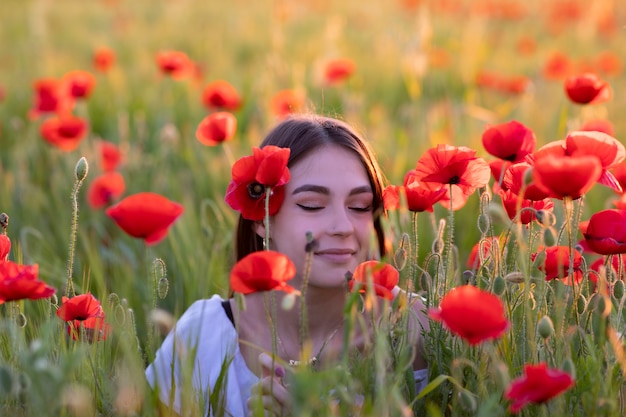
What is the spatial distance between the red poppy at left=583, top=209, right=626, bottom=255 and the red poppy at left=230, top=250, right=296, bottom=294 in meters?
0.50

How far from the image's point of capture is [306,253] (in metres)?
1.61

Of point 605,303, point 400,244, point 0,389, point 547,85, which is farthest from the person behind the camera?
point 547,85

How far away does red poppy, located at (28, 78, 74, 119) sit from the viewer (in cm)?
301

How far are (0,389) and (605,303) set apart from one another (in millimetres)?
774

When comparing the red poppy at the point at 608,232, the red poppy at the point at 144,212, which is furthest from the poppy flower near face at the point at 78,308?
the red poppy at the point at 608,232

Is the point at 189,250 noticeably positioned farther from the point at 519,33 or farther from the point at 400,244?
the point at 519,33

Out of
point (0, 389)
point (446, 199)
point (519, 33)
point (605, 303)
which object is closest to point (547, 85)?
point (519, 33)

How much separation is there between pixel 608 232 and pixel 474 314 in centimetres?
45

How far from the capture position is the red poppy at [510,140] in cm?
152

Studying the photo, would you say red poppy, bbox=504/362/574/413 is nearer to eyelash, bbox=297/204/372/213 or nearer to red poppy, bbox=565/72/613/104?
eyelash, bbox=297/204/372/213

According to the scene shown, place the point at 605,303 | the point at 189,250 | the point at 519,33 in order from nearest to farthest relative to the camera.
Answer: the point at 605,303
the point at 189,250
the point at 519,33

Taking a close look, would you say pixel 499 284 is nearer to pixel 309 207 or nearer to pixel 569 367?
pixel 569 367

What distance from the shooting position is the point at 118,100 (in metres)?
3.96

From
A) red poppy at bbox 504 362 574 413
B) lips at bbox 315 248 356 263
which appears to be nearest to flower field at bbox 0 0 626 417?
red poppy at bbox 504 362 574 413
